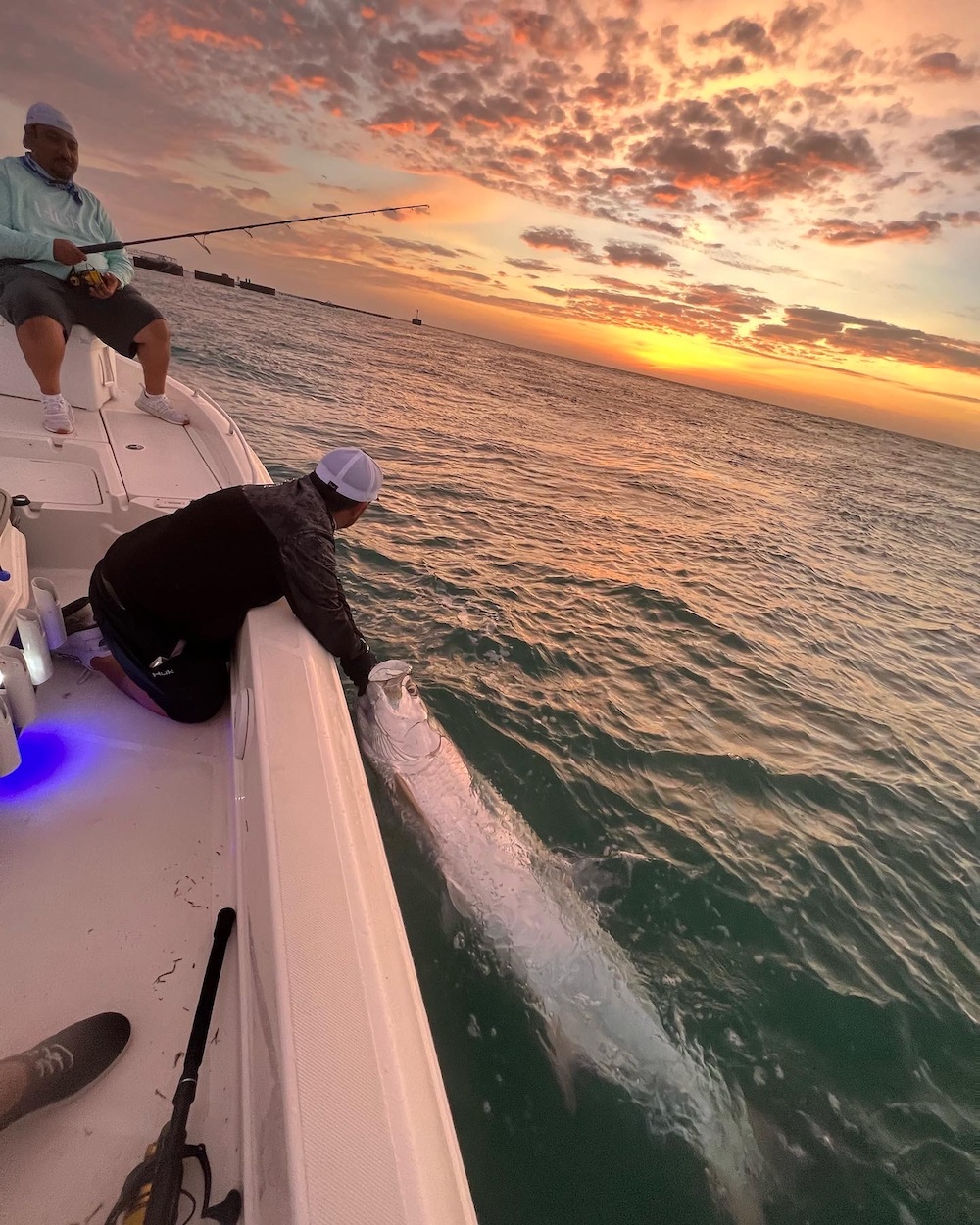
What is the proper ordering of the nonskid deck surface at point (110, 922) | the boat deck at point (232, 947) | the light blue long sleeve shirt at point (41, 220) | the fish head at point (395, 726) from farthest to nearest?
the light blue long sleeve shirt at point (41, 220), the fish head at point (395, 726), the nonskid deck surface at point (110, 922), the boat deck at point (232, 947)

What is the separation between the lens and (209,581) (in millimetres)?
2863

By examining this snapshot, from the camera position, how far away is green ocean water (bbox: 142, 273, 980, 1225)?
2680 millimetres

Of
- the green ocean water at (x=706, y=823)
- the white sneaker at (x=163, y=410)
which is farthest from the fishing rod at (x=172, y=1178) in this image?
the white sneaker at (x=163, y=410)

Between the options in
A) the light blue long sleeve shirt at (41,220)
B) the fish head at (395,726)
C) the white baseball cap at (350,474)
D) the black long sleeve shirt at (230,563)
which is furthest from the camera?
the light blue long sleeve shirt at (41,220)

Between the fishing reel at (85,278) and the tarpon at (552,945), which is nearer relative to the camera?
the tarpon at (552,945)

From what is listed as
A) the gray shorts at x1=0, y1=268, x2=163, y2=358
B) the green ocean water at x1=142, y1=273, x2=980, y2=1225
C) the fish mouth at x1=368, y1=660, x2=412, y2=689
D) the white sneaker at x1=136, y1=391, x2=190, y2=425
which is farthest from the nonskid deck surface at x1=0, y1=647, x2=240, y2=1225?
the white sneaker at x1=136, y1=391, x2=190, y2=425

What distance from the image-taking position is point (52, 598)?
3.04 m

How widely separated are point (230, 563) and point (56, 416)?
130 inches

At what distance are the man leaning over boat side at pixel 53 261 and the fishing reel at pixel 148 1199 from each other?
5.17 metres

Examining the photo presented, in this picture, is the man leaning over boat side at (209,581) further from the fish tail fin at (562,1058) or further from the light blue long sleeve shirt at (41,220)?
the light blue long sleeve shirt at (41,220)

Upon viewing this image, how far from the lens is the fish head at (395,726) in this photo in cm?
350

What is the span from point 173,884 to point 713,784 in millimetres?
3992

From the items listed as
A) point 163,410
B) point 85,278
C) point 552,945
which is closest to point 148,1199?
point 552,945

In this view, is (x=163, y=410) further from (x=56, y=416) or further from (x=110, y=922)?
(x=110, y=922)
